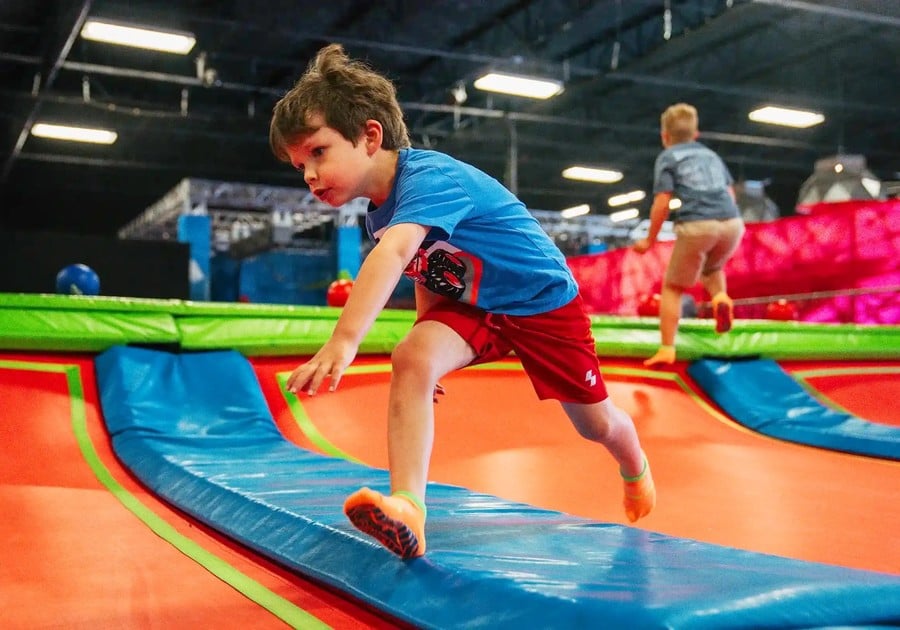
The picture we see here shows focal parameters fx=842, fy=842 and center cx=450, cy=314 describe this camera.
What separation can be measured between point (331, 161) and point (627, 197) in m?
Answer: 18.5

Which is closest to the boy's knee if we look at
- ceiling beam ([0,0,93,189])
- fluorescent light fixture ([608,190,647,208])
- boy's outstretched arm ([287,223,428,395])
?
boy's outstretched arm ([287,223,428,395])

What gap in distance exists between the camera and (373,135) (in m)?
1.60

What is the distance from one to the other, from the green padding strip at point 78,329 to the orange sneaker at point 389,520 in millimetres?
2003

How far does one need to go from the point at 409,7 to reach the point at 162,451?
751 cm

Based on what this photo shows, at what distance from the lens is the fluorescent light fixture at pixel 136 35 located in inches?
317

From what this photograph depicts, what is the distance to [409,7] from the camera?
891cm

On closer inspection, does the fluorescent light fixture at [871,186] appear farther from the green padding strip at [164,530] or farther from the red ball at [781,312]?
the green padding strip at [164,530]

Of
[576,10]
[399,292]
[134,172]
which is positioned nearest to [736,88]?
[576,10]

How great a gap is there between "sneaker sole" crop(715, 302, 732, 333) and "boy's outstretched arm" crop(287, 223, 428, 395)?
2.67 metres

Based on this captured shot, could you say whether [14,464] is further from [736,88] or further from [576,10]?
[736,88]

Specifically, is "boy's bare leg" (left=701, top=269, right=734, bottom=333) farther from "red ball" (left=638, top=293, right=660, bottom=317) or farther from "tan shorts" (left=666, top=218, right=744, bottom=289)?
"red ball" (left=638, top=293, right=660, bottom=317)

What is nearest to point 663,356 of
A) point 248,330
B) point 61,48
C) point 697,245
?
point 697,245

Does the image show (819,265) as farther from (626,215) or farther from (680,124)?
(626,215)

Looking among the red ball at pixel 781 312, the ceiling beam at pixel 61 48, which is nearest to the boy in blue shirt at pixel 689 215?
the red ball at pixel 781 312
